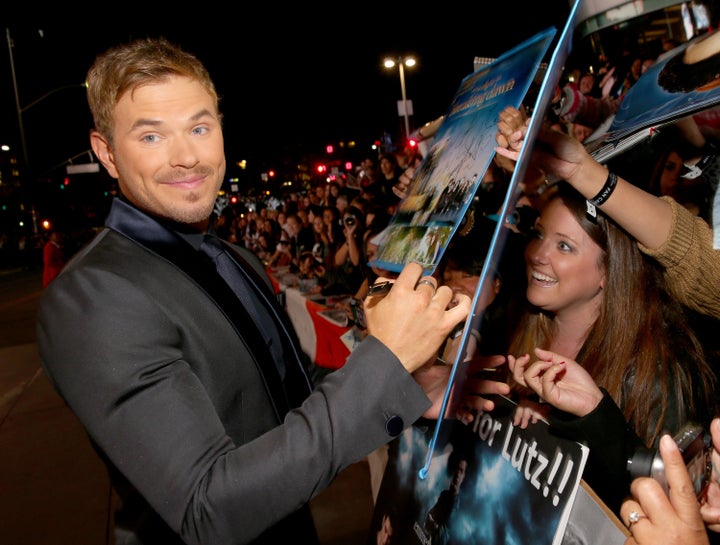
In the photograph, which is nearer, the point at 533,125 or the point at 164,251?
the point at 533,125

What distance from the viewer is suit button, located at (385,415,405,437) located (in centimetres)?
108

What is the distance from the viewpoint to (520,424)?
4.64 ft

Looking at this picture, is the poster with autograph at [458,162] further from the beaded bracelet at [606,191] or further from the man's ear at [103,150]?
the man's ear at [103,150]

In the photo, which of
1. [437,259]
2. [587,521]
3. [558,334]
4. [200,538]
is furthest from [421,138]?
[200,538]

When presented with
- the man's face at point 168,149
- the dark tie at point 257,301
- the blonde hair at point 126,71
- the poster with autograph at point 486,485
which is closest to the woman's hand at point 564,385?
the poster with autograph at point 486,485

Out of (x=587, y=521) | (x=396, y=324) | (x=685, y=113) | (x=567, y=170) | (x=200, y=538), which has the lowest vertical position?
(x=587, y=521)

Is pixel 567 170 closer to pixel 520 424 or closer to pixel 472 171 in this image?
pixel 472 171

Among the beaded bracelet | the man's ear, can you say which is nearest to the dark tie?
the man's ear

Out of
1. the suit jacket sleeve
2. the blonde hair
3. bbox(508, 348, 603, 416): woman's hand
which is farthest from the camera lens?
bbox(508, 348, 603, 416): woman's hand

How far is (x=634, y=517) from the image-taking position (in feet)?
3.56

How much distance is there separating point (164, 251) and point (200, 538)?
729mm

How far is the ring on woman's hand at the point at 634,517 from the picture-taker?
108 centimetres

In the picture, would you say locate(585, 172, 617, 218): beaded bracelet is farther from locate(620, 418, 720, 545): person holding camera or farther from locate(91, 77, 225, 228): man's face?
locate(91, 77, 225, 228): man's face

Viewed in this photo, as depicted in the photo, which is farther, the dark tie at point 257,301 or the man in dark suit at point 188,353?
the dark tie at point 257,301
